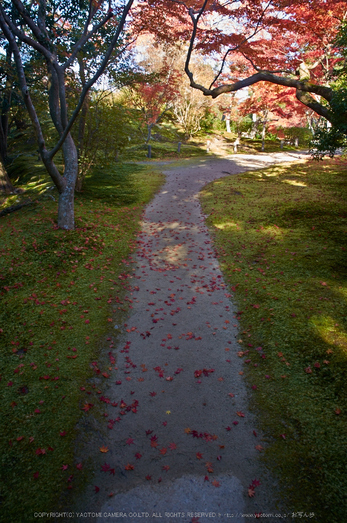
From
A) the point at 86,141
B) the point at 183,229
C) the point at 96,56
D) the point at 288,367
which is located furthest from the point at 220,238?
the point at 96,56

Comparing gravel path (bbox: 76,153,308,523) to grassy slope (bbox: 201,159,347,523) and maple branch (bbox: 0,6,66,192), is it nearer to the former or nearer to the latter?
grassy slope (bbox: 201,159,347,523)

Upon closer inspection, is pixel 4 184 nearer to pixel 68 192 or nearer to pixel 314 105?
pixel 68 192

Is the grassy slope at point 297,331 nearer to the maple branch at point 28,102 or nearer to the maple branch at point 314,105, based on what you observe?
the maple branch at point 314,105

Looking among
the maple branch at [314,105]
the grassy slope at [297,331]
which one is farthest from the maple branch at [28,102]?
the maple branch at [314,105]

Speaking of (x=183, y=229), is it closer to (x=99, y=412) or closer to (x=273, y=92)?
(x=99, y=412)

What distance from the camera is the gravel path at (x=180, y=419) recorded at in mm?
3400

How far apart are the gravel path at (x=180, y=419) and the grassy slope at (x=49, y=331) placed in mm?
503

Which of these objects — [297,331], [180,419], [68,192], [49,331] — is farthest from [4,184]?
[297,331]

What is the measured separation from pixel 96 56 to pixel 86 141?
11.8 feet

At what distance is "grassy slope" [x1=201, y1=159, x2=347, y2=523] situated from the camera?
3699mm

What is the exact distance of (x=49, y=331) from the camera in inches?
235

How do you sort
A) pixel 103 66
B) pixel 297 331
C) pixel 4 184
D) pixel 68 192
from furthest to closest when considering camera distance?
pixel 4 184 < pixel 68 192 < pixel 103 66 < pixel 297 331

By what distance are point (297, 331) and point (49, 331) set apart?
5.04 m

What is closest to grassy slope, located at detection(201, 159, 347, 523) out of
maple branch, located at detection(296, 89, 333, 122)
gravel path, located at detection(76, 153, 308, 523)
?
gravel path, located at detection(76, 153, 308, 523)
